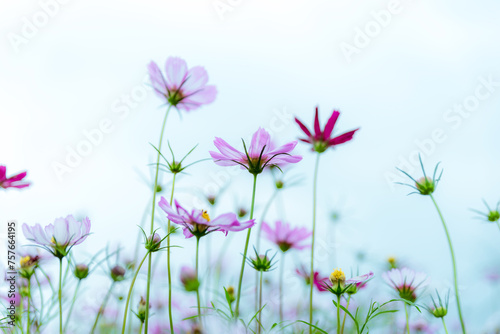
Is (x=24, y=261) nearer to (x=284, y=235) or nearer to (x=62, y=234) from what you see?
(x=62, y=234)

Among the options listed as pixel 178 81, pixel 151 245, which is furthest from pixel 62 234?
pixel 178 81

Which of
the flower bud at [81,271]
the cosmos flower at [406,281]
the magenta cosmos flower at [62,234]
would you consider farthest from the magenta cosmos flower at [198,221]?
the cosmos flower at [406,281]

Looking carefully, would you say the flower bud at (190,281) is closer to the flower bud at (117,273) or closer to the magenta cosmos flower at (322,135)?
the flower bud at (117,273)

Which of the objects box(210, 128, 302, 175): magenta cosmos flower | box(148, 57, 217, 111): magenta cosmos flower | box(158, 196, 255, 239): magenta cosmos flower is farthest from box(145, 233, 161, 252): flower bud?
box(148, 57, 217, 111): magenta cosmos flower

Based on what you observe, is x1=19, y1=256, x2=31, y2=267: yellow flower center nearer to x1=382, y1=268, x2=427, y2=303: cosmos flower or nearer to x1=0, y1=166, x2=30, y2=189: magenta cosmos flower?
x1=0, y1=166, x2=30, y2=189: magenta cosmos flower

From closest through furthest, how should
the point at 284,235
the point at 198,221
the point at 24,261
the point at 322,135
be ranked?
1. the point at 198,221
2. the point at 24,261
3. the point at 322,135
4. the point at 284,235

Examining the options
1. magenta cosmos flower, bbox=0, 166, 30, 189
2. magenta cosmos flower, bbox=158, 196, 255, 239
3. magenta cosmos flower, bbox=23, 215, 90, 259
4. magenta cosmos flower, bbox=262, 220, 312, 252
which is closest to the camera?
magenta cosmos flower, bbox=158, 196, 255, 239

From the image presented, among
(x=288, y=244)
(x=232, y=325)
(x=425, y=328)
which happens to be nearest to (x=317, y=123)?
(x=288, y=244)
